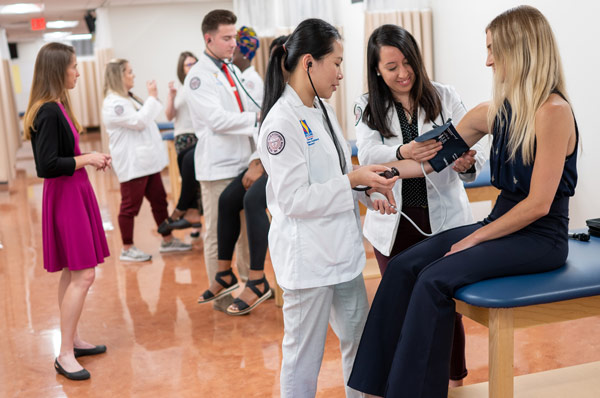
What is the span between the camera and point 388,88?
2.38m

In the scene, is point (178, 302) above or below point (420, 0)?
below

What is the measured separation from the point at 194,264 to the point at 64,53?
6.99 ft

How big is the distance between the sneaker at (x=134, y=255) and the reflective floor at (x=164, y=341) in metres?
0.09

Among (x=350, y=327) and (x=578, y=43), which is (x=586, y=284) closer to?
(x=350, y=327)

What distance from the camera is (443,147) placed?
212cm


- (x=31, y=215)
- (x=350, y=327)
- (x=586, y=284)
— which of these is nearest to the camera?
(x=586, y=284)

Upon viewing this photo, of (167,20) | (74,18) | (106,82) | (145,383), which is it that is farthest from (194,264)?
(74,18)

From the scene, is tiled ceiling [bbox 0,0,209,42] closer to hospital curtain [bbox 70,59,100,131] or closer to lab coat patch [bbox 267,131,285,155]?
hospital curtain [bbox 70,59,100,131]

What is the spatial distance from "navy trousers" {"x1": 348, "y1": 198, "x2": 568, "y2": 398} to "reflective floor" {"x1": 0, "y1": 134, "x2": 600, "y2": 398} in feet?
2.34

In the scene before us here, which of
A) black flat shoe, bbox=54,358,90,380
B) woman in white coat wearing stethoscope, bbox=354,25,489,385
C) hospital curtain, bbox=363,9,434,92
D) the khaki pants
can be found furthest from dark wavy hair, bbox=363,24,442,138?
hospital curtain, bbox=363,9,434,92

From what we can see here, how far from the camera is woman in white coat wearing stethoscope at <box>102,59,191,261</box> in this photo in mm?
4734

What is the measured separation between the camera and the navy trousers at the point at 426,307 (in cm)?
175

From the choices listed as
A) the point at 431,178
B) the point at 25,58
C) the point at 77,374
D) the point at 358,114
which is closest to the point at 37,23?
the point at 25,58

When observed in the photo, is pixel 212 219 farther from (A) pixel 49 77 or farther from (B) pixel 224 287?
(A) pixel 49 77
